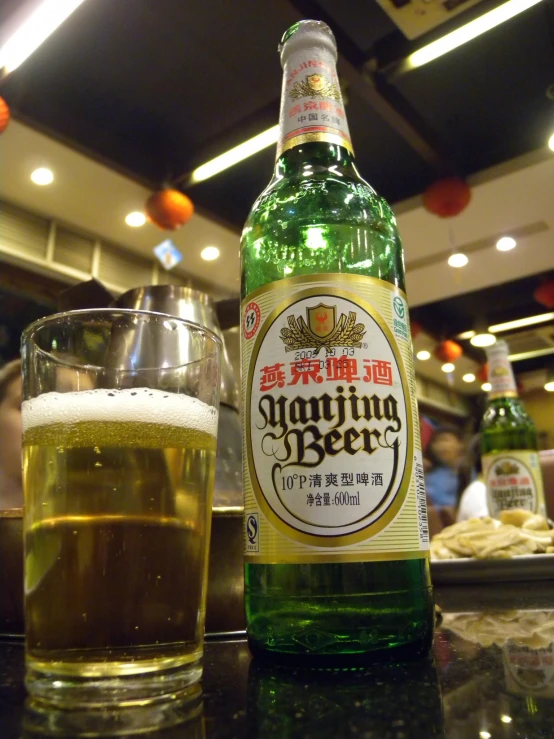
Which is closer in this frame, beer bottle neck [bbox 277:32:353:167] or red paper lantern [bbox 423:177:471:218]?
beer bottle neck [bbox 277:32:353:167]

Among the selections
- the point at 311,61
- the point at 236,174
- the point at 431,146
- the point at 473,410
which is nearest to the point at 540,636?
the point at 311,61

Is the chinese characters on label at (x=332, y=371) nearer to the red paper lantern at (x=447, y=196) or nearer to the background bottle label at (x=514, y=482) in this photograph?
the background bottle label at (x=514, y=482)

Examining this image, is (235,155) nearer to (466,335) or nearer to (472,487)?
(472,487)

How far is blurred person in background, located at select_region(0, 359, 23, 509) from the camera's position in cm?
94

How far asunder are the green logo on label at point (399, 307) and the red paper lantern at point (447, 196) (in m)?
2.74

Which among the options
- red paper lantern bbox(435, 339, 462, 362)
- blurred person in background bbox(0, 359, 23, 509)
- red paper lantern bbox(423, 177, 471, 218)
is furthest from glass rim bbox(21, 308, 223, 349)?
red paper lantern bbox(435, 339, 462, 362)

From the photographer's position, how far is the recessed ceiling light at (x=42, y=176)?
119 inches

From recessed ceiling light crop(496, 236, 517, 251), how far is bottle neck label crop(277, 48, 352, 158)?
3581mm

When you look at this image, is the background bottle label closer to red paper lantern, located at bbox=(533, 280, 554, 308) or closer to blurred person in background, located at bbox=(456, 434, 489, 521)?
blurred person in background, located at bbox=(456, 434, 489, 521)

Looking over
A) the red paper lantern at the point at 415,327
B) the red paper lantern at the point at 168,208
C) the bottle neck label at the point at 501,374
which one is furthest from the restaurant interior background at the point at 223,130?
the bottle neck label at the point at 501,374

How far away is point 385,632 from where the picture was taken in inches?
17.8

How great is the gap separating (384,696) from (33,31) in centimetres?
244

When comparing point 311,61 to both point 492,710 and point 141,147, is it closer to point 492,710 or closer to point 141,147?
point 492,710

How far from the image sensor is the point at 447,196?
303 cm
